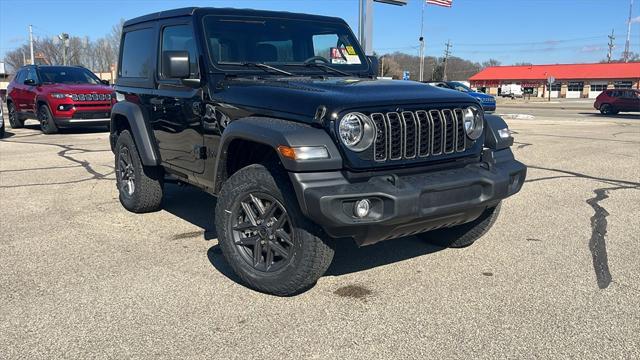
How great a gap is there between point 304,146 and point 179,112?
1907 millimetres

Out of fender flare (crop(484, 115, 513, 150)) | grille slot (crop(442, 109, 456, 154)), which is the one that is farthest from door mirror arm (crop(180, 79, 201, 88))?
fender flare (crop(484, 115, 513, 150))

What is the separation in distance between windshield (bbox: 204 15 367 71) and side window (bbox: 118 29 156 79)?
1074mm

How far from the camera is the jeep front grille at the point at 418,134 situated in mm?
3486

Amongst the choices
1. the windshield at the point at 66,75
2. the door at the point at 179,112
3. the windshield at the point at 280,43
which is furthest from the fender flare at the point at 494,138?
the windshield at the point at 66,75

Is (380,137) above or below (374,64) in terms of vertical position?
below

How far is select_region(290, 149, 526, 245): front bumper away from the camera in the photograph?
3215 mm

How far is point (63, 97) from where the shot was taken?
1339 cm

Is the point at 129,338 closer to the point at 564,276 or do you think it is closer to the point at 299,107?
the point at 299,107

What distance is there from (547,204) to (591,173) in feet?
8.54

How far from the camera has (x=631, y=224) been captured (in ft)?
18.0

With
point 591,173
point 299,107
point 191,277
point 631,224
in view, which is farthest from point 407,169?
point 591,173

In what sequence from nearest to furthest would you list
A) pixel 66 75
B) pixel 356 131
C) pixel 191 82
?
1. pixel 356 131
2. pixel 191 82
3. pixel 66 75

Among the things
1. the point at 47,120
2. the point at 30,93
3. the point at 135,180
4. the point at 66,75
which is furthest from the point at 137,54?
the point at 30,93

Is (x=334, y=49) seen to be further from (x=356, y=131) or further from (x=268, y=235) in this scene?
(x=268, y=235)
